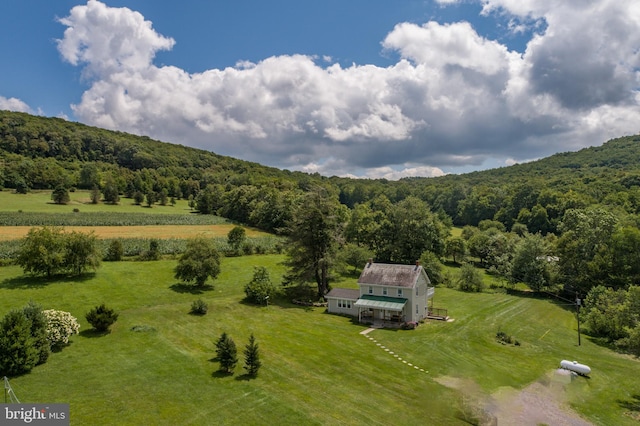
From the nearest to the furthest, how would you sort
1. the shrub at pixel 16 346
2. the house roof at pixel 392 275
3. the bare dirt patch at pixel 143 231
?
the shrub at pixel 16 346, the house roof at pixel 392 275, the bare dirt patch at pixel 143 231

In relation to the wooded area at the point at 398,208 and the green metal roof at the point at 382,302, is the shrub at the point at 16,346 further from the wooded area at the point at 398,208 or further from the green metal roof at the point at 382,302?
the wooded area at the point at 398,208

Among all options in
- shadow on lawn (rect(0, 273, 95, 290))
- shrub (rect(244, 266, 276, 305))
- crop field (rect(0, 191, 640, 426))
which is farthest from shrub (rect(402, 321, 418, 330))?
shadow on lawn (rect(0, 273, 95, 290))

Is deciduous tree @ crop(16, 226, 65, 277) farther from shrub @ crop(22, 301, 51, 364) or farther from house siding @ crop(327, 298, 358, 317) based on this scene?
house siding @ crop(327, 298, 358, 317)

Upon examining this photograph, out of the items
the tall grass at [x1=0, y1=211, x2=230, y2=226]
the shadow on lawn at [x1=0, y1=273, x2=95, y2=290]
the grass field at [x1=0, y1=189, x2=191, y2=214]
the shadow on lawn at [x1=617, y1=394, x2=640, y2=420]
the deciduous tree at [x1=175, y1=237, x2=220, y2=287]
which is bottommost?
the shadow on lawn at [x1=617, y1=394, x2=640, y2=420]

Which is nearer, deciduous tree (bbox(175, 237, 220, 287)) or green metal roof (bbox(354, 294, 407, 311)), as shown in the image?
green metal roof (bbox(354, 294, 407, 311))

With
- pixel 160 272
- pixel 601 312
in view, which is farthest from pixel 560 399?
pixel 160 272

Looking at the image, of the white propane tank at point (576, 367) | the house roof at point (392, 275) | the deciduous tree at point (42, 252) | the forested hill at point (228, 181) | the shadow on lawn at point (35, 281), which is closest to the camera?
the white propane tank at point (576, 367)

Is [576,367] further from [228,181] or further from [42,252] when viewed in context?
[228,181]

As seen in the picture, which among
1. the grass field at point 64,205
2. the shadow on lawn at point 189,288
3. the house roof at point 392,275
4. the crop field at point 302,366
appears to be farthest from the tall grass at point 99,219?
the house roof at point 392,275
